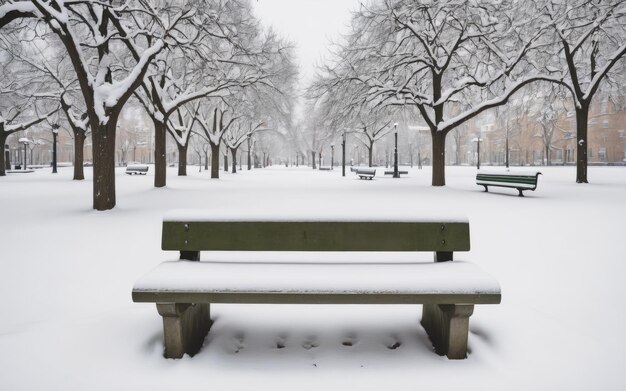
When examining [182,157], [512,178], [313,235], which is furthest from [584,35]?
[182,157]

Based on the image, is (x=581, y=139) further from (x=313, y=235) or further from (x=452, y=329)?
(x=313, y=235)

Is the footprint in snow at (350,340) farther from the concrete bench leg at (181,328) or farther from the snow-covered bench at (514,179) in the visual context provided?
the snow-covered bench at (514,179)

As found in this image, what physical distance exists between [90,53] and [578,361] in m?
20.5

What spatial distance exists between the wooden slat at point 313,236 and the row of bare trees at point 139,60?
825 centimetres

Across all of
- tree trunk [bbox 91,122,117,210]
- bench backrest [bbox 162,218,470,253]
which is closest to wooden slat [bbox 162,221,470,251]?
bench backrest [bbox 162,218,470,253]

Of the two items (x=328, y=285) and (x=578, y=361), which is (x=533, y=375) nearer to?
(x=578, y=361)

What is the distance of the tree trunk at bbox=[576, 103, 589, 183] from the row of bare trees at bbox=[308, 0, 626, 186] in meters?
0.05

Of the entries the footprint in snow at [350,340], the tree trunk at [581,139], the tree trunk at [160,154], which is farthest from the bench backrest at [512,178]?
the tree trunk at [160,154]

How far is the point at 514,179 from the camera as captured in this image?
14.3m

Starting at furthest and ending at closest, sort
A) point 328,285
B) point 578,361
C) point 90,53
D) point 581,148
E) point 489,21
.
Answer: point 581,148
point 90,53
point 489,21
point 578,361
point 328,285

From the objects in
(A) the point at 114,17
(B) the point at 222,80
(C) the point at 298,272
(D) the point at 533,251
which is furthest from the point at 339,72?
(C) the point at 298,272

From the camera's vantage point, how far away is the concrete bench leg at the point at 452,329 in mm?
2797

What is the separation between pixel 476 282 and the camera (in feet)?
8.91

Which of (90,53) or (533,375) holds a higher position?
(90,53)
